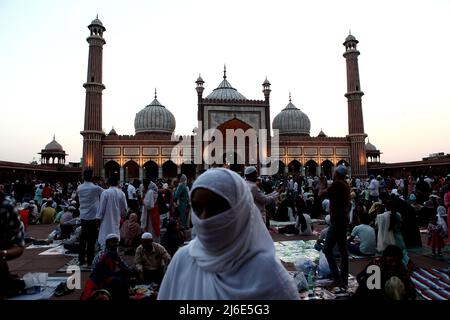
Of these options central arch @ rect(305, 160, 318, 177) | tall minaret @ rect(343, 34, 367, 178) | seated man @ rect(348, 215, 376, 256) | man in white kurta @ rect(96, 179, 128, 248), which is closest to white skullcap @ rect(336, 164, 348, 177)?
seated man @ rect(348, 215, 376, 256)

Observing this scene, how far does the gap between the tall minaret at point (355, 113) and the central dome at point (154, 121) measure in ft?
51.9

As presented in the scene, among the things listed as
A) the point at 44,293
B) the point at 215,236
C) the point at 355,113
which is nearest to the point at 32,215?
the point at 44,293

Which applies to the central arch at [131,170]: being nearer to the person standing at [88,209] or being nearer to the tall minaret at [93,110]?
the tall minaret at [93,110]

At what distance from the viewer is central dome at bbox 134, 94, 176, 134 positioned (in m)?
29.1

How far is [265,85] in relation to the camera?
83.1 feet

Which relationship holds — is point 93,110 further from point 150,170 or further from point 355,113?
point 355,113

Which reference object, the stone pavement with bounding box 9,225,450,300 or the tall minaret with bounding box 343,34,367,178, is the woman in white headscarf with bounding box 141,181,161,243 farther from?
the tall minaret with bounding box 343,34,367,178

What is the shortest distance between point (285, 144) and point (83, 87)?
1578 cm

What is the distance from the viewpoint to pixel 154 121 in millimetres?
29188

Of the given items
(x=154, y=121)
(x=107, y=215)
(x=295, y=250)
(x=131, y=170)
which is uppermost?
(x=154, y=121)

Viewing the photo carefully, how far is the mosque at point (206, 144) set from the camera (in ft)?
74.4

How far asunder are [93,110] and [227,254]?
23528 millimetres

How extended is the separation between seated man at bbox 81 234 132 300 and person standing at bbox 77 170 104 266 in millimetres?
1068
